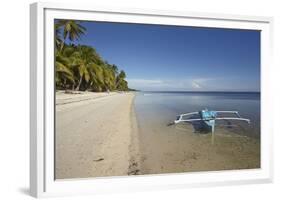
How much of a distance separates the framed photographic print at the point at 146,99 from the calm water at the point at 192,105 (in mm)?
13

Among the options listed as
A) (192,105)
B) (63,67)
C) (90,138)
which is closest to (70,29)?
(63,67)

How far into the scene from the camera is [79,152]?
6.20 meters

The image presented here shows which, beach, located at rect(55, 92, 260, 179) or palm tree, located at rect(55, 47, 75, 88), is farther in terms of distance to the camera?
beach, located at rect(55, 92, 260, 179)

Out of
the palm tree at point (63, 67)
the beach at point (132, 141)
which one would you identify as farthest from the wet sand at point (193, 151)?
the palm tree at point (63, 67)

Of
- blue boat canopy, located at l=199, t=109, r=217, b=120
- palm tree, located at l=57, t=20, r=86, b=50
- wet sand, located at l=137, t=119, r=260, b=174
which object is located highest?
palm tree, located at l=57, t=20, r=86, b=50

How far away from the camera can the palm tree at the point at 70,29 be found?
19.9 feet

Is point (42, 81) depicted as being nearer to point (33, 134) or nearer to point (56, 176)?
point (33, 134)

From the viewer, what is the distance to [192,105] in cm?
679

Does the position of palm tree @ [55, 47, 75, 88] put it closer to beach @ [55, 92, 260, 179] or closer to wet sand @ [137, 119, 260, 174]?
beach @ [55, 92, 260, 179]

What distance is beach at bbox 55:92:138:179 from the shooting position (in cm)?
612

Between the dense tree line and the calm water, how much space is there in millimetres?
385

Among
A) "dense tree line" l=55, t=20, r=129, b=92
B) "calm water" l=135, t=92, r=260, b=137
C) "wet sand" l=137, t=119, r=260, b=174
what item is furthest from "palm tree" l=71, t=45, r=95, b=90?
"wet sand" l=137, t=119, r=260, b=174

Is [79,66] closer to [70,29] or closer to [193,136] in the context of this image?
[70,29]

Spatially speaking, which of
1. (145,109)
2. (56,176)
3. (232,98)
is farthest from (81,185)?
(232,98)
